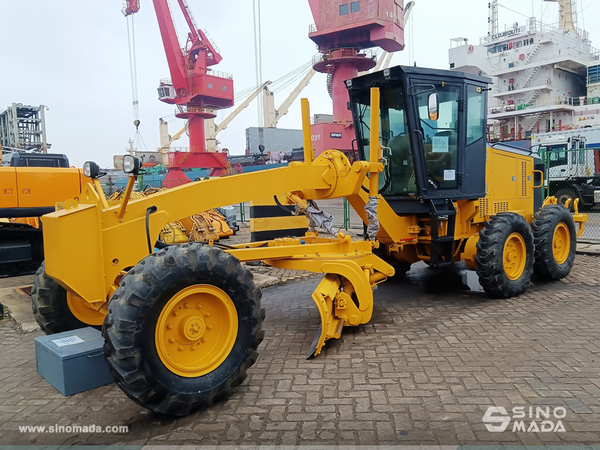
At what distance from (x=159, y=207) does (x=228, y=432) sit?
1.81 metres

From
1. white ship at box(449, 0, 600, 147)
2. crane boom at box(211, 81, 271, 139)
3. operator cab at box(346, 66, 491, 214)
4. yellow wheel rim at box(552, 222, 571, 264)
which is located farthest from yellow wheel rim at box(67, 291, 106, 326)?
crane boom at box(211, 81, 271, 139)

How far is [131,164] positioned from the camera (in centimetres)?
342

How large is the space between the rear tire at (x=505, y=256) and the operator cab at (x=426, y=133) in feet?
1.79

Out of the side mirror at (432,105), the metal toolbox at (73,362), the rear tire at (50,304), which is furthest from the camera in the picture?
the side mirror at (432,105)

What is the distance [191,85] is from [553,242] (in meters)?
33.9

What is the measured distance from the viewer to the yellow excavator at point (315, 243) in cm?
317

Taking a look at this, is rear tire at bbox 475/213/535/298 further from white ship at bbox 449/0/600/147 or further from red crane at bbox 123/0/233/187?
white ship at bbox 449/0/600/147

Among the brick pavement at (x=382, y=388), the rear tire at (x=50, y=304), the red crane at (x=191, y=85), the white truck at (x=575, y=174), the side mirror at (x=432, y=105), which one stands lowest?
the brick pavement at (x=382, y=388)

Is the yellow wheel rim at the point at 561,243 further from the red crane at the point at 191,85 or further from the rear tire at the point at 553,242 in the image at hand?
the red crane at the point at 191,85

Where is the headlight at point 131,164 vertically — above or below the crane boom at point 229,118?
below

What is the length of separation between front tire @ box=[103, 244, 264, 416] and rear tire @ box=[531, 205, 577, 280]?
17.0 feet

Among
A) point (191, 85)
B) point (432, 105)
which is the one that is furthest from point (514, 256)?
point (191, 85)

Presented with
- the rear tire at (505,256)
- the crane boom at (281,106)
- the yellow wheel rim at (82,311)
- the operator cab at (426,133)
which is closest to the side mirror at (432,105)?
the operator cab at (426,133)

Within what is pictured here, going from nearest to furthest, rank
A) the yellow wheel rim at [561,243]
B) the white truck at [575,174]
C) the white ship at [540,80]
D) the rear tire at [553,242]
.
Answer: the rear tire at [553,242], the yellow wheel rim at [561,243], the white truck at [575,174], the white ship at [540,80]
